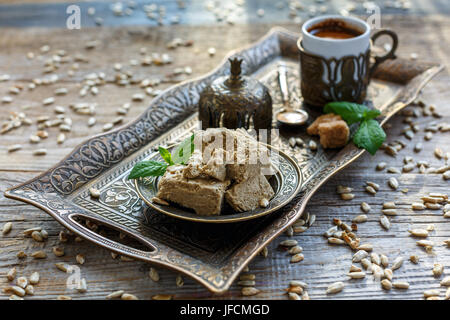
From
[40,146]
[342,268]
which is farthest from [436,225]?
[40,146]

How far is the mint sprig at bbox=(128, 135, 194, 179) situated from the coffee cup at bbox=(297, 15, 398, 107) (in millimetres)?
608

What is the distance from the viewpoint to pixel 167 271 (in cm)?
130

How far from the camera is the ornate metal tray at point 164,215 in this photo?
4.12ft

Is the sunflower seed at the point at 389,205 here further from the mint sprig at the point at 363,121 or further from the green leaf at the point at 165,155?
the green leaf at the point at 165,155

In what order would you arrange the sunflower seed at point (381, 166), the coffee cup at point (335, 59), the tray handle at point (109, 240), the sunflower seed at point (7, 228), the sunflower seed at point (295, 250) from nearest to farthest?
the tray handle at point (109, 240), the sunflower seed at point (295, 250), the sunflower seed at point (7, 228), the sunflower seed at point (381, 166), the coffee cup at point (335, 59)

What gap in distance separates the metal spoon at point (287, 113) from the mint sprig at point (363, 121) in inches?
3.4

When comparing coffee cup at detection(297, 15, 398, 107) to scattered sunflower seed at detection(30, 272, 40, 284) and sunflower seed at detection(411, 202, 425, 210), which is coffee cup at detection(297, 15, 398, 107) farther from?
scattered sunflower seed at detection(30, 272, 40, 284)

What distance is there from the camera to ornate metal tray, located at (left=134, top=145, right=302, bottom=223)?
129cm

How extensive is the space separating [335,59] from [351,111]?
19 centimetres

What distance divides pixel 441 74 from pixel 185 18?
128 cm

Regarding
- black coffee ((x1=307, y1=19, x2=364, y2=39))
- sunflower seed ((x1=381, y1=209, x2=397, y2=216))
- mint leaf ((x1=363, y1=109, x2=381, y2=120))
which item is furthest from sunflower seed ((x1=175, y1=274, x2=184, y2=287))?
black coffee ((x1=307, y1=19, x2=364, y2=39))

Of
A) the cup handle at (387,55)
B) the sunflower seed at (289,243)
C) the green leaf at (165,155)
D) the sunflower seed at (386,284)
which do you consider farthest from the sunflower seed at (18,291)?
the cup handle at (387,55)

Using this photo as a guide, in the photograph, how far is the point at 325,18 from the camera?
192 centimetres

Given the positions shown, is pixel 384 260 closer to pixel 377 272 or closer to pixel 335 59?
pixel 377 272
